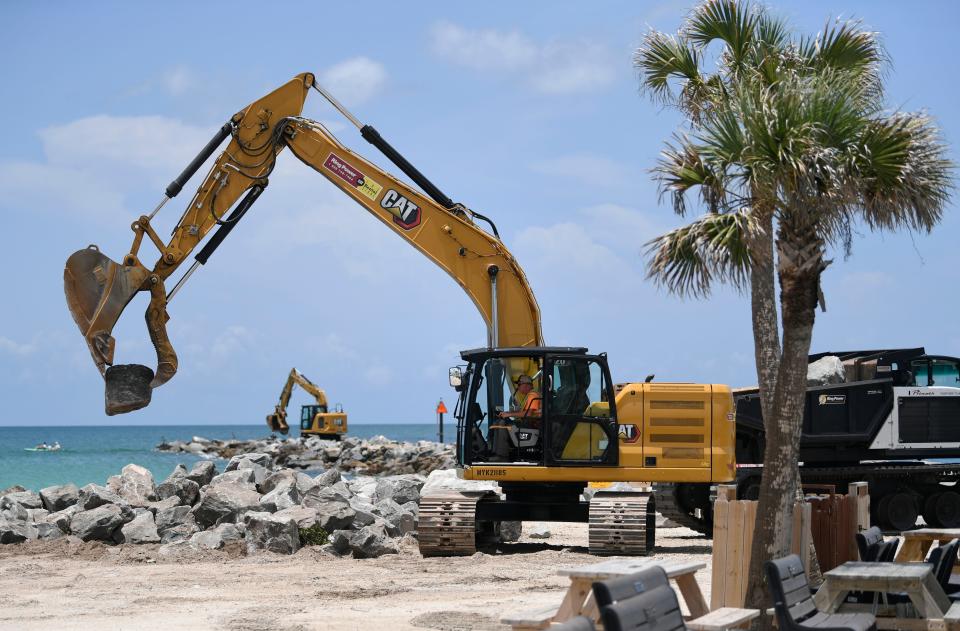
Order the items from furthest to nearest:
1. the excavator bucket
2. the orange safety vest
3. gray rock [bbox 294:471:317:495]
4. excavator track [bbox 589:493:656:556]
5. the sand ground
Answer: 1. gray rock [bbox 294:471:317:495]
2. the excavator bucket
3. the orange safety vest
4. excavator track [bbox 589:493:656:556]
5. the sand ground

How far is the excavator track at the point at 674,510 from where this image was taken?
1730 cm

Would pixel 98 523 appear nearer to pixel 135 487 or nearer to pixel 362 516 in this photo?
pixel 135 487

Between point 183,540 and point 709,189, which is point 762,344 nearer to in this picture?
point 709,189

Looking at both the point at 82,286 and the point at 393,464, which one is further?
the point at 393,464

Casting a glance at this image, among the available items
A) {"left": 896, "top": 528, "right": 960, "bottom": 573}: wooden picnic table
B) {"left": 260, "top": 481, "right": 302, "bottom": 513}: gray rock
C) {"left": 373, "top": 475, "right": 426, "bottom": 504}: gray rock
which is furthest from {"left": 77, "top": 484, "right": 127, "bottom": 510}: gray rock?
{"left": 896, "top": 528, "right": 960, "bottom": 573}: wooden picnic table

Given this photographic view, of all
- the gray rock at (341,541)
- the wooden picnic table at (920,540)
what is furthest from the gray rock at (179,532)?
the wooden picnic table at (920,540)

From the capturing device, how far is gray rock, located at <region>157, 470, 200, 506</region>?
1839 cm

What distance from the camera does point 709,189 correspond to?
860 cm

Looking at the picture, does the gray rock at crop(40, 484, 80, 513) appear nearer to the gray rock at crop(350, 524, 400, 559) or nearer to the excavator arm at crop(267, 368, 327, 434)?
the gray rock at crop(350, 524, 400, 559)

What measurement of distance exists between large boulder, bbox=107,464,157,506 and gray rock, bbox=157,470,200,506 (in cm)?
34

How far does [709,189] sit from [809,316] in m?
1.17

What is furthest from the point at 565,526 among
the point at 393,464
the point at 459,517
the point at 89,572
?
the point at 393,464

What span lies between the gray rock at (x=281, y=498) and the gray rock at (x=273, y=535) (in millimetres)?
1493

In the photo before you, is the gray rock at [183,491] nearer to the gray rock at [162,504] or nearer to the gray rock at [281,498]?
the gray rock at [162,504]
